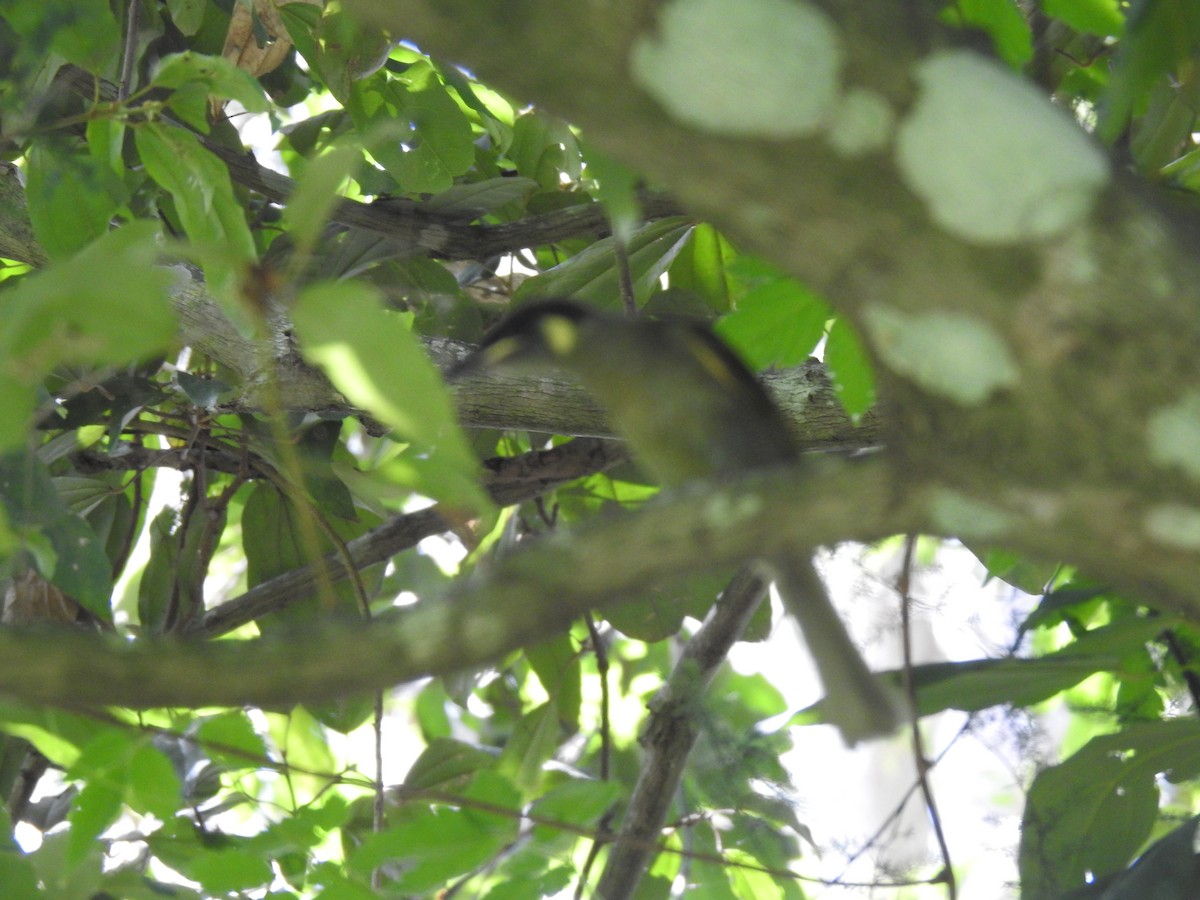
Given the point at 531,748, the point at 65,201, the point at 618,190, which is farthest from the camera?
the point at 531,748

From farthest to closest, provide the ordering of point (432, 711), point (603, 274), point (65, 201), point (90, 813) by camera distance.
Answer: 1. point (432, 711)
2. point (603, 274)
3. point (65, 201)
4. point (90, 813)

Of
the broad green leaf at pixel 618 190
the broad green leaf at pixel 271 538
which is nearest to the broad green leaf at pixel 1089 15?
the broad green leaf at pixel 618 190

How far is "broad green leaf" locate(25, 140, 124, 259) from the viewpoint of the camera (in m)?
0.90

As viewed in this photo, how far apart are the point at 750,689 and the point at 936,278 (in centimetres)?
210

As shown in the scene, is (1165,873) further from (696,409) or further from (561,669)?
(561,669)

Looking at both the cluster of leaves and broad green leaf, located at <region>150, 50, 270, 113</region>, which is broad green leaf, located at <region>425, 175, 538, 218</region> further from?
broad green leaf, located at <region>150, 50, 270, 113</region>

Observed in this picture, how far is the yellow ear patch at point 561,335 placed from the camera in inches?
26.5

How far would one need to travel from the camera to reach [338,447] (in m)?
1.71

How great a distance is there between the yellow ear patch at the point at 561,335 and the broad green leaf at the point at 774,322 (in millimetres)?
164

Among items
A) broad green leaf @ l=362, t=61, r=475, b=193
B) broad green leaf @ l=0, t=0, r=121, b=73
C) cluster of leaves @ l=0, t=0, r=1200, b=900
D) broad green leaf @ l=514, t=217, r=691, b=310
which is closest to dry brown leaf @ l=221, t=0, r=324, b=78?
cluster of leaves @ l=0, t=0, r=1200, b=900

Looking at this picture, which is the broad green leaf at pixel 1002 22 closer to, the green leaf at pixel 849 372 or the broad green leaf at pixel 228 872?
the green leaf at pixel 849 372

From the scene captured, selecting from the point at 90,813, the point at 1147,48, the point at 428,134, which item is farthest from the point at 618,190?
the point at 428,134

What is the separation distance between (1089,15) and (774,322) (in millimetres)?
289

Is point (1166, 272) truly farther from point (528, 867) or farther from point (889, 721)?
point (528, 867)
